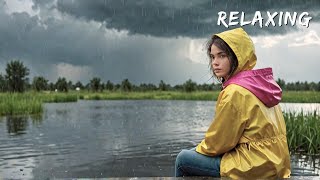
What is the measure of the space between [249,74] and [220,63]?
268 mm

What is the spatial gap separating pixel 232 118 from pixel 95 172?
5.76m

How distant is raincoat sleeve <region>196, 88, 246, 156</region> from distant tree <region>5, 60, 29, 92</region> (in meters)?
64.6

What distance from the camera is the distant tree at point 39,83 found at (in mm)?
76300

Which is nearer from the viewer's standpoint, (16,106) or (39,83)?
(16,106)

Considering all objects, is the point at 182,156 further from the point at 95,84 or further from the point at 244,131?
the point at 95,84

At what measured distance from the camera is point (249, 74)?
338cm

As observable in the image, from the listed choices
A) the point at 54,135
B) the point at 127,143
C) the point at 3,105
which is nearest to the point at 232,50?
the point at 127,143

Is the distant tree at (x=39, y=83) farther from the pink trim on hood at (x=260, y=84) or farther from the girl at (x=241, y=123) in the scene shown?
the pink trim on hood at (x=260, y=84)

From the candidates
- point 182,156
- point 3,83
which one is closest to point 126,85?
point 3,83

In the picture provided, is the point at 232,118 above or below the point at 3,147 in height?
above

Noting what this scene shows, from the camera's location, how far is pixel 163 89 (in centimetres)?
9100

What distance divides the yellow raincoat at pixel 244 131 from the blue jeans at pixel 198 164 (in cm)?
6

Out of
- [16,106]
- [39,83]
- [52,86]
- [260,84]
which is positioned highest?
[39,83]

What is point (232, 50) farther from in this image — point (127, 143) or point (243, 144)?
Result: point (127, 143)
